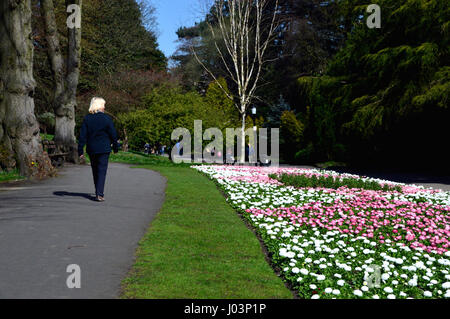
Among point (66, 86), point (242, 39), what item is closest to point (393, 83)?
point (242, 39)

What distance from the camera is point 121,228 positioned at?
22.9ft

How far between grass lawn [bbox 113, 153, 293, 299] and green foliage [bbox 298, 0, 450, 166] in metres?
15.3

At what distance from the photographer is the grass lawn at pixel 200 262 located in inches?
172

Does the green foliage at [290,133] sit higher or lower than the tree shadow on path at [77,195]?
higher

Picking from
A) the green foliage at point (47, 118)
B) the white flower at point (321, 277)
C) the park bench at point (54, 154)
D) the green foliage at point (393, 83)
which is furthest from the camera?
the green foliage at point (47, 118)

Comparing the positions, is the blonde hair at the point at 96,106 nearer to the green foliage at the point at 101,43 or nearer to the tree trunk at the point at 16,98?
the tree trunk at the point at 16,98

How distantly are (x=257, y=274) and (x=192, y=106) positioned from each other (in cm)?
2188

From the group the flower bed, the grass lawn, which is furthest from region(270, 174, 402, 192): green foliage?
the grass lawn

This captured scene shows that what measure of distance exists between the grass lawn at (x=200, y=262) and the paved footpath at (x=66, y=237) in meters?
0.24

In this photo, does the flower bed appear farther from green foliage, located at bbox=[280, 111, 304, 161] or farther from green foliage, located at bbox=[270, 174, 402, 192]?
green foliage, located at bbox=[280, 111, 304, 161]

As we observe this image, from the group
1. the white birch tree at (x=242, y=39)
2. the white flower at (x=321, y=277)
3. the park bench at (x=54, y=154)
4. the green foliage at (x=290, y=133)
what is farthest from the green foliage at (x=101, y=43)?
the white flower at (x=321, y=277)

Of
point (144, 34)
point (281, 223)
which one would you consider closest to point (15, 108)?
point (281, 223)

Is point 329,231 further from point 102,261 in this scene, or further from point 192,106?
point 192,106

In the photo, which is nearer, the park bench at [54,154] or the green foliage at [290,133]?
the park bench at [54,154]
